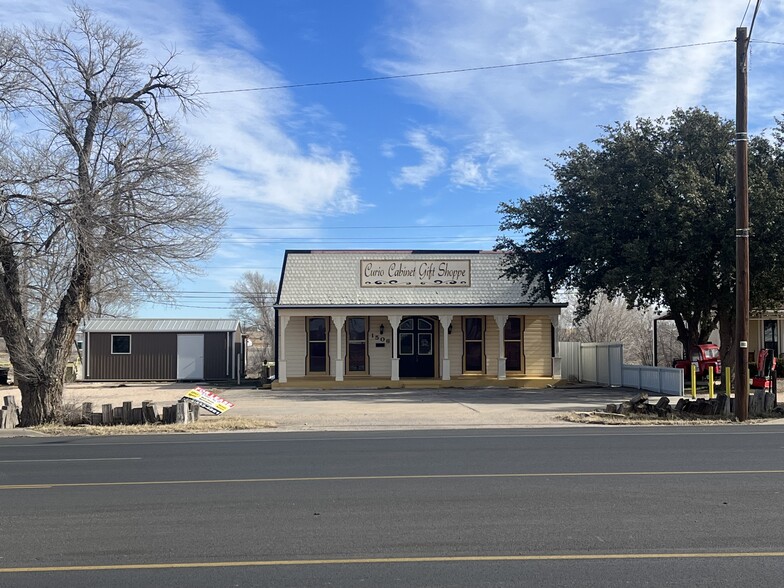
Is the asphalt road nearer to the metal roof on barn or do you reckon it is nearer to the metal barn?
the metal barn

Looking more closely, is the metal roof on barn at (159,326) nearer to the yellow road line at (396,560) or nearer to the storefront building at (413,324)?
the storefront building at (413,324)

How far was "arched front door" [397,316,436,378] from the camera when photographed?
3275 centimetres

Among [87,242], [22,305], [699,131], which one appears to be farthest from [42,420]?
[699,131]

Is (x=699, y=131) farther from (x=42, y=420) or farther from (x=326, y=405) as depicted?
(x=42, y=420)

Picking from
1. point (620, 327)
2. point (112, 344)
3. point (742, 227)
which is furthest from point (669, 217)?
point (620, 327)

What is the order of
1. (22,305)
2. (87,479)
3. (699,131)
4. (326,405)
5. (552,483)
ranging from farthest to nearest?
1. (699,131)
2. (326,405)
3. (22,305)
4. (87,479)
5. (552,483)

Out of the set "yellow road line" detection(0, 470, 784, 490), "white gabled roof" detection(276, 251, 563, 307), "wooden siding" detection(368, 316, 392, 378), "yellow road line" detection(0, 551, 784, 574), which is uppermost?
"white gabled roof" detection(276, 251, 563, 307)

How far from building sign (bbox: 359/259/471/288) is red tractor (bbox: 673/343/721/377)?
8.91 meters

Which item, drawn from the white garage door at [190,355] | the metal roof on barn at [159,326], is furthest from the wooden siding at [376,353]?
the white garage door at [190,355]

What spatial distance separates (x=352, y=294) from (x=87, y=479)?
21.1 m

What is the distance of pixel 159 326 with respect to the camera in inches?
1549

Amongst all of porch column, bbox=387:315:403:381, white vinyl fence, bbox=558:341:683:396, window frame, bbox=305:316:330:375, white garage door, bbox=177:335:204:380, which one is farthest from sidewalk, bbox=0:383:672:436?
white garage door, bbox=177:335:204:380

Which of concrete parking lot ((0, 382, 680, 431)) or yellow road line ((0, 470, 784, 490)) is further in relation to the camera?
concrete parking lot ((0, 382, 680, 431))

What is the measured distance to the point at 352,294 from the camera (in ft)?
104
